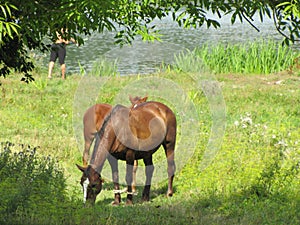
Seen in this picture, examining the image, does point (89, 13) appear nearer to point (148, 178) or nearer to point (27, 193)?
point (27, 193)

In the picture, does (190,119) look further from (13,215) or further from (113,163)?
(13,215)

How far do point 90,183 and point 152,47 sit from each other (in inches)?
992

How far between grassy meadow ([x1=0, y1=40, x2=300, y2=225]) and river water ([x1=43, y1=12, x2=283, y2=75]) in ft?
15.8

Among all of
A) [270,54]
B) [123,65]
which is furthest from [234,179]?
[123,65]

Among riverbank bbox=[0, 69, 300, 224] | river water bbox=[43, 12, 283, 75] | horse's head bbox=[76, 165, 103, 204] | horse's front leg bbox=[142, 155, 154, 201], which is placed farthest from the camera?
river water bbox=[43, 12, 283, 75]

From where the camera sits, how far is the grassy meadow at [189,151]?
7.71 metres

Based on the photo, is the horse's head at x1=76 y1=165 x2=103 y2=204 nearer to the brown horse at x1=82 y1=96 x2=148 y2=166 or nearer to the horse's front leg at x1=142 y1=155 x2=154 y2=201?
the horse's front leg at x1=142 y1=155 x2=154 y2=201

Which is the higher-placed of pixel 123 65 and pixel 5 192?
pixel 5 192

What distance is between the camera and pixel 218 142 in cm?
1239

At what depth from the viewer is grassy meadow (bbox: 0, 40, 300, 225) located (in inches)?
304

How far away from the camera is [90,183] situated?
334 inches

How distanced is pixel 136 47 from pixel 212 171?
74.6 ft

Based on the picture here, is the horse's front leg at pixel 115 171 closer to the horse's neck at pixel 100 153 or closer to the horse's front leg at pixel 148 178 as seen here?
the horse's neck at pixel 100 153

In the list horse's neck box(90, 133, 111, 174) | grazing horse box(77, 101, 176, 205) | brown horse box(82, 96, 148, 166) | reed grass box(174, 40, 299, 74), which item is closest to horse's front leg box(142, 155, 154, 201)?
grazing horse box(77, 101, 176, 205)
